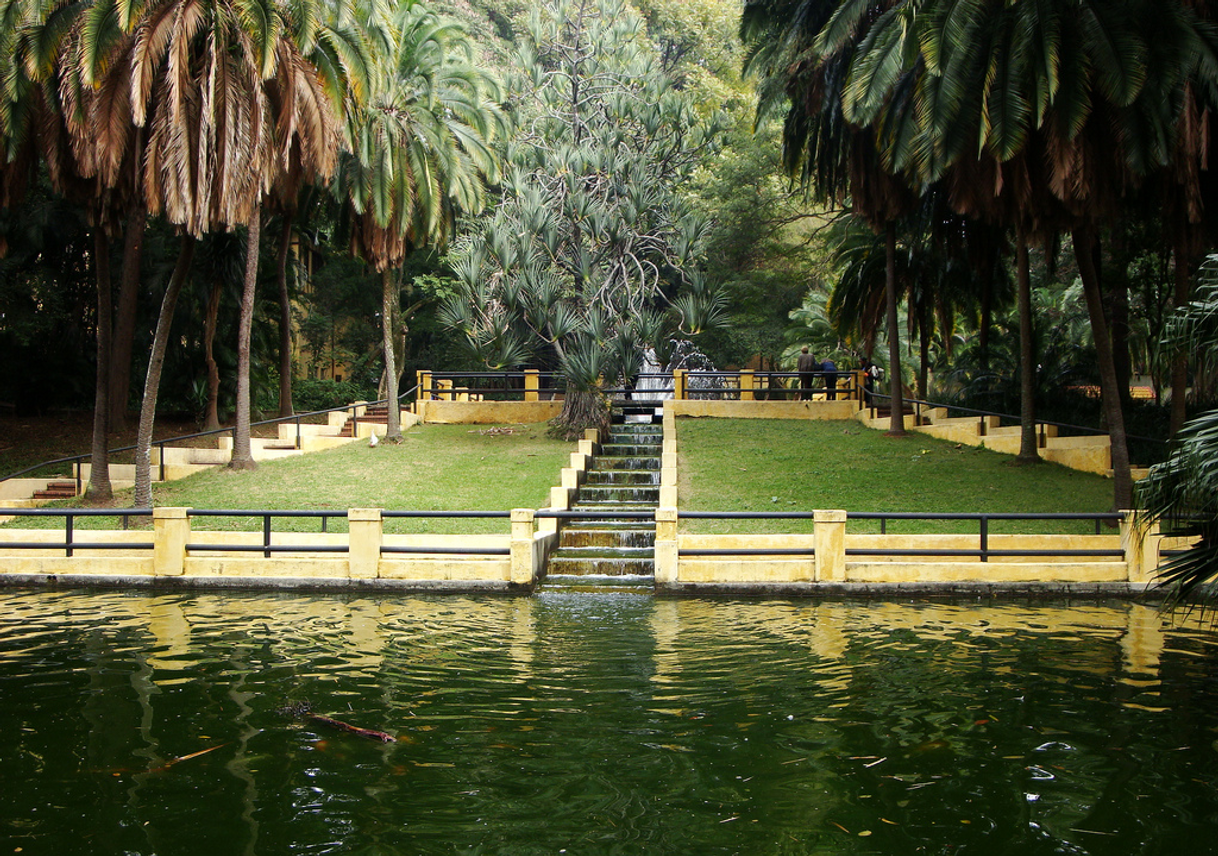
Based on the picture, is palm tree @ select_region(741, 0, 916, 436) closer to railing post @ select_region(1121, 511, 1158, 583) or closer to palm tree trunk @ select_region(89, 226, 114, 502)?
railing post @ select_region(1121, 511, 1158, 583)

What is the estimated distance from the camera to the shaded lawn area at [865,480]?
20.1 metres

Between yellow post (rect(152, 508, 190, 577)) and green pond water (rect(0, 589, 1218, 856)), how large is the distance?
2.38 metres

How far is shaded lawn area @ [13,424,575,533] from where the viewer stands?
68.3 feet

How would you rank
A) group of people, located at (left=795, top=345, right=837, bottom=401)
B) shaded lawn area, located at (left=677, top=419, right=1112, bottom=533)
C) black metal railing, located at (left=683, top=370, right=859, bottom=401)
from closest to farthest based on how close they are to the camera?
shaded lawn area, located at (left=677, top=419, right=1112, bottom=533)
group of people, located at (left=795, top=345, right=837, bottom=401)
black metal railing, located at (left=683, top=370, right=859, bottom=401)

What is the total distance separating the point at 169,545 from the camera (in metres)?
16.7

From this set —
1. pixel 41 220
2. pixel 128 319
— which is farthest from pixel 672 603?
pixel 41 220

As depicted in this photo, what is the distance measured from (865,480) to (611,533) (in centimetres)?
711

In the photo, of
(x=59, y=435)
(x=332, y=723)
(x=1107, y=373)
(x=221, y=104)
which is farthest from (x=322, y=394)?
(x=332, y=723)

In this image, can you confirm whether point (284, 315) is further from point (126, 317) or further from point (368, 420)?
point (126, 317)

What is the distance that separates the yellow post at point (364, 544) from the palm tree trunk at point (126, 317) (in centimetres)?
1093

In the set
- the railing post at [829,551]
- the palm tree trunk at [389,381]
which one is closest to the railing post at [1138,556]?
the railing post at [829,551]

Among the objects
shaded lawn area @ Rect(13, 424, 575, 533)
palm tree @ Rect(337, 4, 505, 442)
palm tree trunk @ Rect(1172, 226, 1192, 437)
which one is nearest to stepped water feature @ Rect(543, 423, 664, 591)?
shaded lawn area @ Rect(13, 424, 575, 533)

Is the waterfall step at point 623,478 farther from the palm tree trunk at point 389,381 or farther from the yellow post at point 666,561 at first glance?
the yellow post at point 666,561

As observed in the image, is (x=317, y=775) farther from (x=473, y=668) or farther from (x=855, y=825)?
(x=855, y=825)
